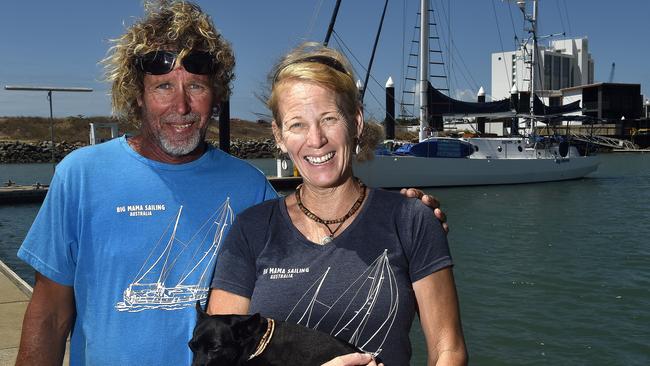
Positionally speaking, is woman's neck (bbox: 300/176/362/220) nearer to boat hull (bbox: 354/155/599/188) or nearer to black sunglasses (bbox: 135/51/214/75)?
black sunglasses (bbox: 135/51/214/75)

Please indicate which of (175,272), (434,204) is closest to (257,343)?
(175,272)

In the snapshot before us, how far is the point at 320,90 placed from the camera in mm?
2146

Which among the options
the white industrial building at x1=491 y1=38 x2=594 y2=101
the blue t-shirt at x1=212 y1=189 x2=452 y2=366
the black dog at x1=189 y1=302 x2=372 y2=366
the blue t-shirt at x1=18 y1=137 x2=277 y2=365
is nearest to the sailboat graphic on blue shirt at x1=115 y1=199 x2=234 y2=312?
the blue t-shirt at x1=18 y1=137 x2=277 y2=365

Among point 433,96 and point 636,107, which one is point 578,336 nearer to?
point 433,96

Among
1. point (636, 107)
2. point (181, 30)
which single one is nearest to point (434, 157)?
point (181, 30)

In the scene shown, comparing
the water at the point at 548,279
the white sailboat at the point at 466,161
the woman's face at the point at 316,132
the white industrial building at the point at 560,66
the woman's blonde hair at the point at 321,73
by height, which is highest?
the white industrial building at the point at 560,66

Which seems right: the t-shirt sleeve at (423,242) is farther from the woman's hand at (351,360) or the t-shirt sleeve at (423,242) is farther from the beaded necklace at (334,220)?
the woman's hand at (351,360)

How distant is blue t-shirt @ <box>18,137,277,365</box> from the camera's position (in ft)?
7.71

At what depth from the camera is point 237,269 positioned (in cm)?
213

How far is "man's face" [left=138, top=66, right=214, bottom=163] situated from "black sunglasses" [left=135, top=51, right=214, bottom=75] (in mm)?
19

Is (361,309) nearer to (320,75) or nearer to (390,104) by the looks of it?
(320,75)

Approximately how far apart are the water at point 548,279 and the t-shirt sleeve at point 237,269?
692cm

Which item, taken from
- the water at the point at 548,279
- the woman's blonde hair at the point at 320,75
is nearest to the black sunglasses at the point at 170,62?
the woman's blonde hair at the point at 320,75

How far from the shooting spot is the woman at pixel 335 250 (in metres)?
2.02
